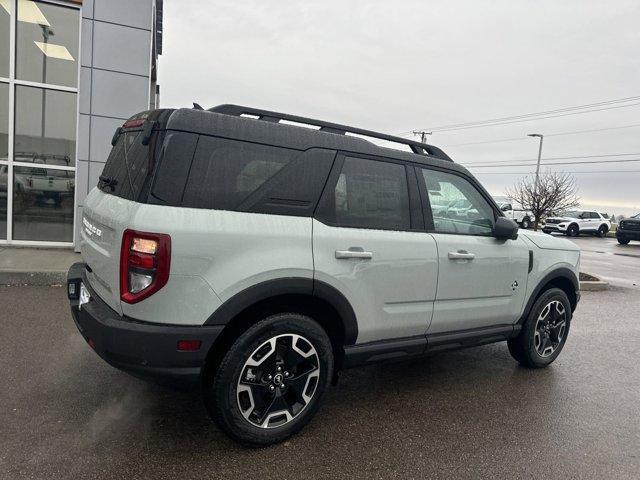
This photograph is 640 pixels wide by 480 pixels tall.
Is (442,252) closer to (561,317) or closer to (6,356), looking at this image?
(561,317)

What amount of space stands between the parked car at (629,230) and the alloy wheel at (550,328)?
76.2 ft

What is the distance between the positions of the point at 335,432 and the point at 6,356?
2841mm

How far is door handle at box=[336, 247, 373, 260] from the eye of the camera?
2.89m

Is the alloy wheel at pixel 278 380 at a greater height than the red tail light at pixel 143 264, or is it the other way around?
the red tail light at pixel 143 264

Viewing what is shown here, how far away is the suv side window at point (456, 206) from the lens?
3.52 meters

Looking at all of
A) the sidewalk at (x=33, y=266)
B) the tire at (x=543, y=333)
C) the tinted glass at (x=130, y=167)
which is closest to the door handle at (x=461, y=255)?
the tire at (x=543, y=333)

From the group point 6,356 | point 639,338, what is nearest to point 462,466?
point 6,356

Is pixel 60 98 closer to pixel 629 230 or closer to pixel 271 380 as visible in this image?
pixel 271 380

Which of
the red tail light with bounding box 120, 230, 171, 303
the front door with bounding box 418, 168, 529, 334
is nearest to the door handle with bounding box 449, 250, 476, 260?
the front door with bounding box 418, 168, 529, 334

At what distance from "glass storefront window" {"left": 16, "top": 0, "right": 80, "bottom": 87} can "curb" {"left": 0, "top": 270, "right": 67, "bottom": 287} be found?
3.98m

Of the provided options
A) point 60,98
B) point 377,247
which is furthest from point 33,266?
point 377,247

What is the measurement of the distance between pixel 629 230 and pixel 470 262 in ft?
81.3

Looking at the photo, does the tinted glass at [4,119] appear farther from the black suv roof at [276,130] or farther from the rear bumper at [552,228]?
the rear bumper at [552,228]

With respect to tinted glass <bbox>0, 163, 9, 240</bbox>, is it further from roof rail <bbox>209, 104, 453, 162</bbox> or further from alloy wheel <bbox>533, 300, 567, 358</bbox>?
alloy wheel <bbox>533, 300, 567, 358</bbox>
